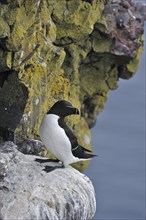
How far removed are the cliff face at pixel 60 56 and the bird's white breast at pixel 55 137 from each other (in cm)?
112

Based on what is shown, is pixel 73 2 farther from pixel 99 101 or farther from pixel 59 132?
pixel 99 101

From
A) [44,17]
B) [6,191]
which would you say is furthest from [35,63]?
[6,191]

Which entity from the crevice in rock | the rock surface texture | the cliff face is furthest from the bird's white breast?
the crevice in rock

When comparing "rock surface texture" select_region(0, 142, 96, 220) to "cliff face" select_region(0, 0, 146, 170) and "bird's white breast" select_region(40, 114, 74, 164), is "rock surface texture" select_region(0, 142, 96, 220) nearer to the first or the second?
"bird's white breast" select_region(40, 114, 74, 164)

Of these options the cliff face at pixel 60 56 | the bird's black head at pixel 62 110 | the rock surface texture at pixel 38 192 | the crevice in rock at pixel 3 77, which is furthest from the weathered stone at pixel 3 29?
the rock surface texture at pixel 38 192

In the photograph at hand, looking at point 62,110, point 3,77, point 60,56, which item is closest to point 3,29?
point 62,110

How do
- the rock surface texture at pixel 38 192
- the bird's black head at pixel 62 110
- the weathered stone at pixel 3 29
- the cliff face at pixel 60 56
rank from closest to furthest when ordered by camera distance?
the rock surface texture at pixel 38 192
the weathered stone at pixel 3 29
the bird's black head at pixel 62 110
the cliff face at pixel 60 56

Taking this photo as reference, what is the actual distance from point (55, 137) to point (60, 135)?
70 mm

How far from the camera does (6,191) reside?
377 inches

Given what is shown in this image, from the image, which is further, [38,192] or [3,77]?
[3,77]

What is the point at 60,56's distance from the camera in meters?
12.4

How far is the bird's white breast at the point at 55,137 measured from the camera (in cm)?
1002

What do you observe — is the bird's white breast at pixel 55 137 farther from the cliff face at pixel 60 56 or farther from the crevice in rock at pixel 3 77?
the crevice in rock at pixel 3 77

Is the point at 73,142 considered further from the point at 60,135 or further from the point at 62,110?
the point at 62,110
